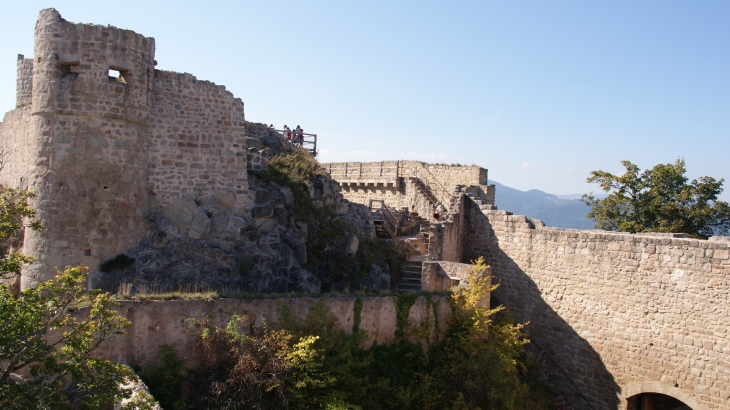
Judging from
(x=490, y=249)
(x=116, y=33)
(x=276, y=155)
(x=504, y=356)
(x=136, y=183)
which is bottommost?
(x=504, y=356)

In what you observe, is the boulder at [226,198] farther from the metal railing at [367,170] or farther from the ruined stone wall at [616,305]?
the metal railing at [367,170]

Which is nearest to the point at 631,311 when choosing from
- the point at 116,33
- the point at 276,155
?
the point at 276,155

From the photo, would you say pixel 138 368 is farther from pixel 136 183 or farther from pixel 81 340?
pixel 136 183

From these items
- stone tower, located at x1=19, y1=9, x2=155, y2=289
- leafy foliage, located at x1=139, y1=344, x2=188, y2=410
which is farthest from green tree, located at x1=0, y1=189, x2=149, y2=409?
stone tower, located at x1=19, y1=9, x2=155, y2=289

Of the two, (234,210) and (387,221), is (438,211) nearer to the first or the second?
(387,221)

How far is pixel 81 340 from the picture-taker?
8773 mm

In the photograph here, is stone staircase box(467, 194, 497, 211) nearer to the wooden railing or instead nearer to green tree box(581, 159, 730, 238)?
the wooden railing

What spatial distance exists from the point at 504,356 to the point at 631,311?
4.48 meters

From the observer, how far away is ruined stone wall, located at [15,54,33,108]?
16781mm

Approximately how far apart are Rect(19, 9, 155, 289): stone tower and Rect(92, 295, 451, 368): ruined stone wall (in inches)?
168

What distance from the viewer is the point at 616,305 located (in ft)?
55.7

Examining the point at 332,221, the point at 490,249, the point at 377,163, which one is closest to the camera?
the point at 332,221

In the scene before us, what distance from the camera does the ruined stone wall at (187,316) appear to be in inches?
431

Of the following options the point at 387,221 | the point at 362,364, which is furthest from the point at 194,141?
the point at 387,221
